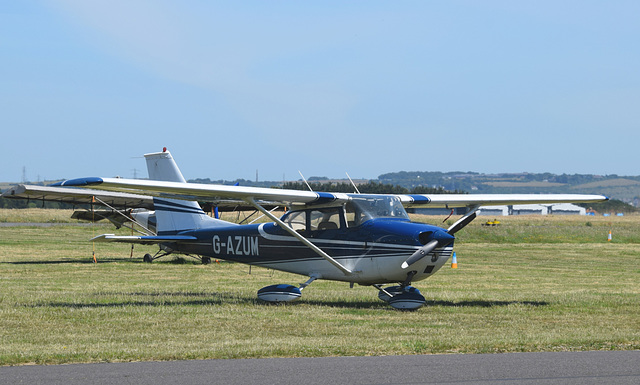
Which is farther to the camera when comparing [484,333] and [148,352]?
[484,333]

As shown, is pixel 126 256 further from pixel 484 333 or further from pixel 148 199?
pixel 484 333

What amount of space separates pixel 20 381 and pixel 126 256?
21727 mm

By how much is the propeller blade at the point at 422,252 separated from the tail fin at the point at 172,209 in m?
5.30

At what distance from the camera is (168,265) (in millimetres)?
24281

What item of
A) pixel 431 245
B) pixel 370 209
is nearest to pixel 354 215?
pixel 370 209

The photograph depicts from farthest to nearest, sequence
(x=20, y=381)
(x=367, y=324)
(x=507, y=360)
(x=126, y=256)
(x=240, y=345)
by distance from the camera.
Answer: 1. (x=126, y=256)
2. (x=367, y=324)
3. (x=240, y=345)
4. (x=507, y=360)
5. (x=20, y=381)

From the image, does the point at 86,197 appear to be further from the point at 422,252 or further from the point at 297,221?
the point at 422,252

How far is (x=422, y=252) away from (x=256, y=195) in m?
3.03

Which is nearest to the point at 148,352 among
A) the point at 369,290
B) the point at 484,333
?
the point at 484,333

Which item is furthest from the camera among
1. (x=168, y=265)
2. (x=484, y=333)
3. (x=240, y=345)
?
(x=168, y=265)

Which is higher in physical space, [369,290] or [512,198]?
[512,198]

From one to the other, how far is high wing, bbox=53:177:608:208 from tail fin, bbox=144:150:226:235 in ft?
7.97

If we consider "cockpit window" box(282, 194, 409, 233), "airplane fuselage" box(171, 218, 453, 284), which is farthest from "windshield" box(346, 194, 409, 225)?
"airplane fuselage" box(171, 218, 453, 284)

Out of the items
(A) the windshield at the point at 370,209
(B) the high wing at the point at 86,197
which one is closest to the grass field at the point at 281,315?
(A) the windshield at the point at 370,209
